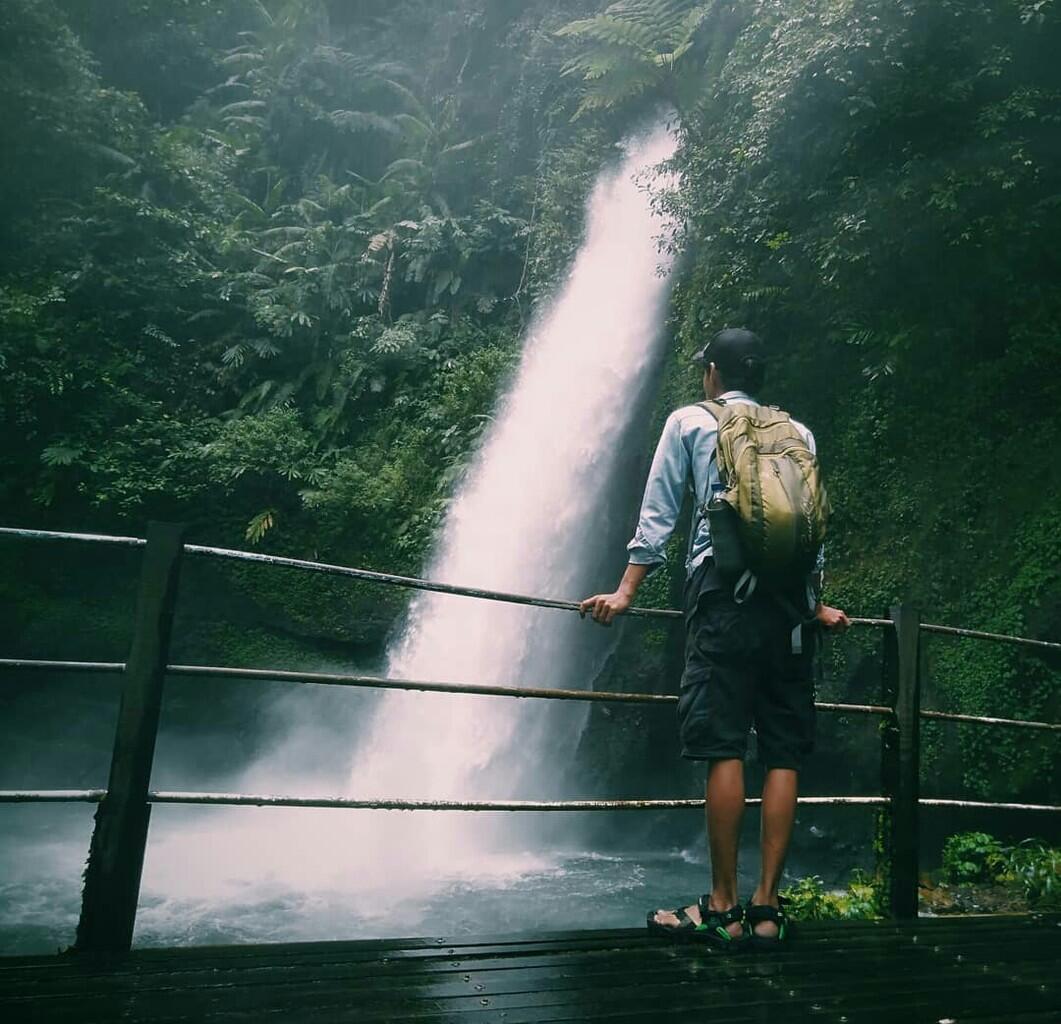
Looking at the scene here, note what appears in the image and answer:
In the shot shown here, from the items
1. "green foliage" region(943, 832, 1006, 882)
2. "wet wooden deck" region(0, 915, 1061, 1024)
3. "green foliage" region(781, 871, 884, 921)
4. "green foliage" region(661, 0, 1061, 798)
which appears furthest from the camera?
"green foliage" region(661, 0, 1061, 798)

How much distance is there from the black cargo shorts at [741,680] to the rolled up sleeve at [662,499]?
0.14 meters

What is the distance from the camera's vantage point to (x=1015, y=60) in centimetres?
659

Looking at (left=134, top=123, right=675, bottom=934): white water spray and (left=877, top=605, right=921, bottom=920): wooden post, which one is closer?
(left=877, top=605, right=921, bottom=920): wooden post

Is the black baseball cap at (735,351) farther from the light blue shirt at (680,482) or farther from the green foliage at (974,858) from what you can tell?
the green foliage at (974,858)

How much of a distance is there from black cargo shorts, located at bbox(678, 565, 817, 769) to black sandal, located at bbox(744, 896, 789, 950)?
0.36 m

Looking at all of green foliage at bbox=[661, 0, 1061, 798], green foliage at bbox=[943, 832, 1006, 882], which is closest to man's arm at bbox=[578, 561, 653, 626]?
green foliage at bbox=[943, 832, 1006, 882]

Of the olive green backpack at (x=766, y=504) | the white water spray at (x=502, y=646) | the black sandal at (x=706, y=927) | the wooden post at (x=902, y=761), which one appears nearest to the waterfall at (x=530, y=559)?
the white water spray at (x=502, y=646)

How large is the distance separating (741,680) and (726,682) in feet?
0.14

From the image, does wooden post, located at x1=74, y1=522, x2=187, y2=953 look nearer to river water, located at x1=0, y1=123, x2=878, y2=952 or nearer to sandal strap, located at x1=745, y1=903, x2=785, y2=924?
sandal strap, located at x1=745, y1=903, x2=785, y2=924

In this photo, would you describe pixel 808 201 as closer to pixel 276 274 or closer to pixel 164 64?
pixel 276 274

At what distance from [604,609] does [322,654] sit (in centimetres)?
1029

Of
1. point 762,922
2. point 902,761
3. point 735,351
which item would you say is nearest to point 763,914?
point 762,922

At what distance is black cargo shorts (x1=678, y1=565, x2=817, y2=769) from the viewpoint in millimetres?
2260

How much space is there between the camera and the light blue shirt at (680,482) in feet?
7.82
